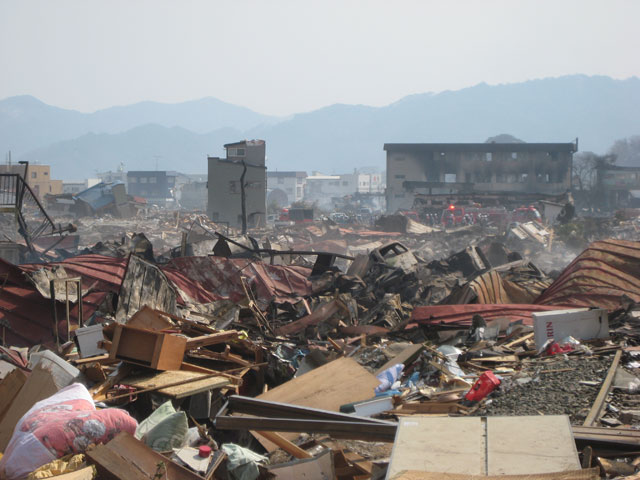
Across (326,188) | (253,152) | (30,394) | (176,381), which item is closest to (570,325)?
(176,381)

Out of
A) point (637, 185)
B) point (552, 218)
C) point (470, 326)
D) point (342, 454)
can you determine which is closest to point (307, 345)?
point (470, 326)

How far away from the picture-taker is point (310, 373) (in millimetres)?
6566

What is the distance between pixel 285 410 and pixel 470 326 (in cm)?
421

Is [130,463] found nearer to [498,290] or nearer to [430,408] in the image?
[430,408]

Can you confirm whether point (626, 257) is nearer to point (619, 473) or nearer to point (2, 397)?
point (619, 473)

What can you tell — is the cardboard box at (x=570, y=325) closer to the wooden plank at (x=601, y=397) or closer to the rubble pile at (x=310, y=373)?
the rubble pile at (x=310, y=373)

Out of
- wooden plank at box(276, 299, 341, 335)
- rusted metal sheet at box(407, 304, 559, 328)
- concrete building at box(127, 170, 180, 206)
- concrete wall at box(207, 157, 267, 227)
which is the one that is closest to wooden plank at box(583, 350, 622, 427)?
rusted metal sheet at box(407, 304, 559, 328)

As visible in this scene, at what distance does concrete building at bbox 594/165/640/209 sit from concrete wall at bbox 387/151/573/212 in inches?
175

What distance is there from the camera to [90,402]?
4.86 m

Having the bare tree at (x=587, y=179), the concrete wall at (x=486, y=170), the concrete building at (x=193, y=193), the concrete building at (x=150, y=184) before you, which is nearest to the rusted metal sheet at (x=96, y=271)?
the concrete wall at (x=486, y=170)

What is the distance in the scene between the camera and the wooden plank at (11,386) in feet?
18.6

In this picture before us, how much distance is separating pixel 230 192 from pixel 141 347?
31603 mm

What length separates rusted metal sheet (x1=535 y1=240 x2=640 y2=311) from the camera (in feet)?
31.6

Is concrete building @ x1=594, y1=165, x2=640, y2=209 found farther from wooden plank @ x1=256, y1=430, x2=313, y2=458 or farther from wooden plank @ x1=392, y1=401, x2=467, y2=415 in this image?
wooden plank @ x1=256, y1=430, x2=313, y2=458
